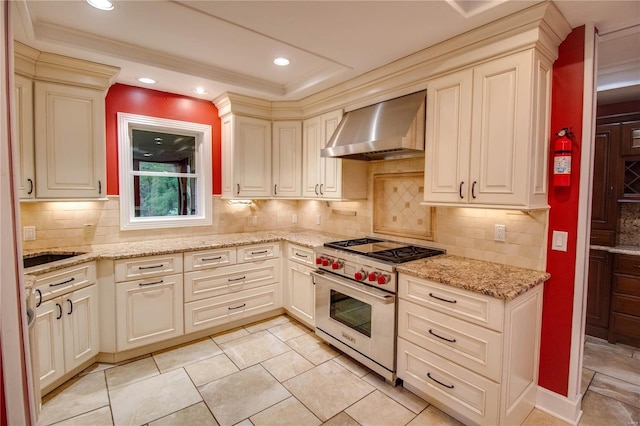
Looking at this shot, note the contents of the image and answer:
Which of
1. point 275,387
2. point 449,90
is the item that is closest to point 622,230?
point 449,90

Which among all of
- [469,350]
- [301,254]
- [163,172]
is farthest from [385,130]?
[163,172]

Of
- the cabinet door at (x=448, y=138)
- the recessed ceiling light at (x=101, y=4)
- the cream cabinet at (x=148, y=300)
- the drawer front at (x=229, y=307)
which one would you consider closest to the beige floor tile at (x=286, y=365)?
the drawer front at (x=229, y=307)

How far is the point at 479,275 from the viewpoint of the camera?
2.11 meters

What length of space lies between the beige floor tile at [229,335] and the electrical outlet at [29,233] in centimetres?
180

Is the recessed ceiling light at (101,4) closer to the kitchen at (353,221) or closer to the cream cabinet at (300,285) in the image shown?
the kitchen at (353,221)

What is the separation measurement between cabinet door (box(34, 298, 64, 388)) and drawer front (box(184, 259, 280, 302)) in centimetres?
96

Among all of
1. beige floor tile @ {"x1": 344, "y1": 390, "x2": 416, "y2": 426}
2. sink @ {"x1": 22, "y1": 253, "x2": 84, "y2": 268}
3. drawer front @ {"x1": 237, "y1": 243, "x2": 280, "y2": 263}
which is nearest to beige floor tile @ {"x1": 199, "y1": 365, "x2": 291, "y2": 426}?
beige floor tile @ {"x1": 344, "y1": 390, "x2": 416, "y2": 426}

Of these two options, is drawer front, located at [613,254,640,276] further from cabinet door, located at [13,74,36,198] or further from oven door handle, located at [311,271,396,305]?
cabinet door, located at [13,74,36,198]

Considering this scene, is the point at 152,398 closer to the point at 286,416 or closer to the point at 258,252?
the point at 286,416

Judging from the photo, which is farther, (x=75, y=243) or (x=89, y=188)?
(x=75, y=243)

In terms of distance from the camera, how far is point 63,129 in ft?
8.59

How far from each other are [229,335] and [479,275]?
8.07 feet

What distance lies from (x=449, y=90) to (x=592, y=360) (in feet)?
8.94

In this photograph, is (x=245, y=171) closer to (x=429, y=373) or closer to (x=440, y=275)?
(x=440, y=275)
